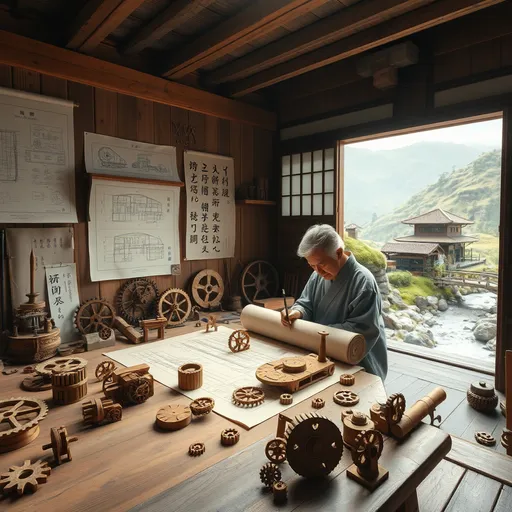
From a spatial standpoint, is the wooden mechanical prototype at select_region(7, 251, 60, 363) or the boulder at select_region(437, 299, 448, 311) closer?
the wooden mechanical prototype at select_region(7, 251, 60, 363)

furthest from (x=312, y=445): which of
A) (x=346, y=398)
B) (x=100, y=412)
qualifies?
(x=100, y=412)

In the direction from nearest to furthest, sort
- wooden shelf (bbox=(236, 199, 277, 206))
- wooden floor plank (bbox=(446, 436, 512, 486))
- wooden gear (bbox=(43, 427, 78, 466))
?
wooden gear (bbox=(43, 427, 78, 466)) < wooden floor plank (bbox=(446, 436, 512, 486)) < wooden shelf (bbox=(236, 199, 277, 206))

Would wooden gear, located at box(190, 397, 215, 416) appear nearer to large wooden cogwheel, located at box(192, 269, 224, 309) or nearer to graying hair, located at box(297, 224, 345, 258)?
graying hair, located at box(297, 224, 345, 258)

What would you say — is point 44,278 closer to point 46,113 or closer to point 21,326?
point 21,326

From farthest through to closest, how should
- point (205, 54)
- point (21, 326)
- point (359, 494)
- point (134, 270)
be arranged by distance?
point (134, 270)
point (205, 54)
point (21, 326)
point (359, 494)

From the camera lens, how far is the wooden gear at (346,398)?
1501 millimetres

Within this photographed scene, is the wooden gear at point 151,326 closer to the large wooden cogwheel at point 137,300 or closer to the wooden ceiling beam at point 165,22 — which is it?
the large wooden cogwheel at point 137,300

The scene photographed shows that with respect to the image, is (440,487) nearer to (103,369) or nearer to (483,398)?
(103,369)

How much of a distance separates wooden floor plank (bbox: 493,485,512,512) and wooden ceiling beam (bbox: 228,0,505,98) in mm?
2653

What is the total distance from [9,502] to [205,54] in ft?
10.2

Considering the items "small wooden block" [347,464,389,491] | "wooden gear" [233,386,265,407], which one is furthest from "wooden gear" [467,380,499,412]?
"small wooden block" [347,464,389,491]

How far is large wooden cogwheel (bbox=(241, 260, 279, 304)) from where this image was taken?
4.25 meters

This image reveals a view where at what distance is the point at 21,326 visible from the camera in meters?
2.33

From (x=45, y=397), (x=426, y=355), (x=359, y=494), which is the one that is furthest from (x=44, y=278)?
(x=426, y=355)
